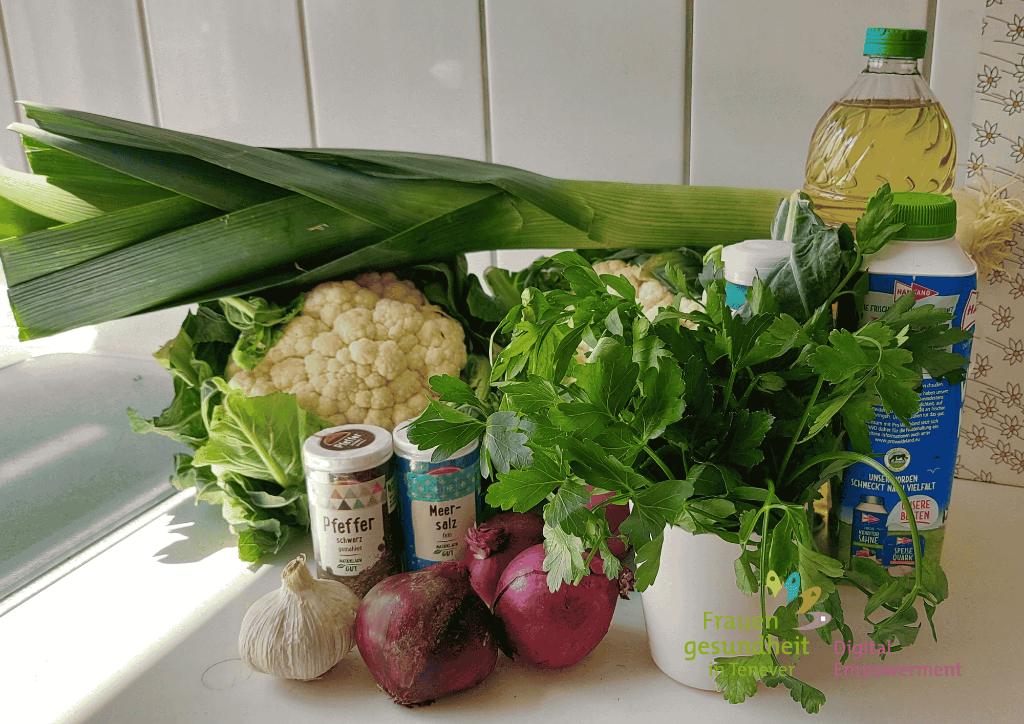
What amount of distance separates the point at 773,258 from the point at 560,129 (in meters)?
0.50

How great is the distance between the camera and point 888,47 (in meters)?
0.69

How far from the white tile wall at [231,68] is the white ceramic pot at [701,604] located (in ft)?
2.76

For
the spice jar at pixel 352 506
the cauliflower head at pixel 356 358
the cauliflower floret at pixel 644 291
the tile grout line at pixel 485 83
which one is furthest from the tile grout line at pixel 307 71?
the spice jar at pixel 352 506

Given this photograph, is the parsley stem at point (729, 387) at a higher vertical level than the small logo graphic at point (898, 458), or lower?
higher

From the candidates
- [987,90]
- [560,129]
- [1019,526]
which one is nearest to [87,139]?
[560,129]

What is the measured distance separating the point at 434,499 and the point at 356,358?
201 mm

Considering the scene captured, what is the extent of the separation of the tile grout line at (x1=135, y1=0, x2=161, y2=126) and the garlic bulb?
89 centimetres

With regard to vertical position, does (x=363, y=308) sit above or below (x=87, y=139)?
below

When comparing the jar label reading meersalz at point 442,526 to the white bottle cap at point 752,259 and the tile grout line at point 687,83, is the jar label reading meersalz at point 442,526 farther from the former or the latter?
the tile grout line at point 687,83

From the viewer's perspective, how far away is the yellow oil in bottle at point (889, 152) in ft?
2.57

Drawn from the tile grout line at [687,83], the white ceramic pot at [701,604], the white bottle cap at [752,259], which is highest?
the tile grout line at [687,83]

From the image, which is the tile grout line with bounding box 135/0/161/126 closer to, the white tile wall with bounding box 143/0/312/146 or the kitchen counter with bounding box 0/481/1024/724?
the white tile wall with bounding box 143/0/312/146

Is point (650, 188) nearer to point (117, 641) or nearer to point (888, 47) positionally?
point (888, 47)

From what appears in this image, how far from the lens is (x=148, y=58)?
1220 millimetres
